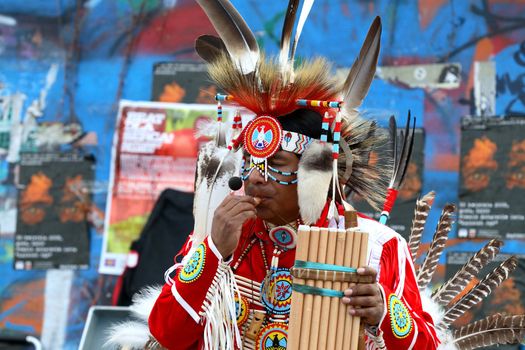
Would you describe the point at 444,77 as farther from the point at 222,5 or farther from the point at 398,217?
the point at 222,5

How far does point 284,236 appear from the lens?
3059 millimetres

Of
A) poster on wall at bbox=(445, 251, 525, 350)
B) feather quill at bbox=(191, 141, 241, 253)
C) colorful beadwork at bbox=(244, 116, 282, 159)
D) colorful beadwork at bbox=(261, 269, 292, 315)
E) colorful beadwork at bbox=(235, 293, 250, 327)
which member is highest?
colorful beadwork at bbox=(244, 116, 282, 159)

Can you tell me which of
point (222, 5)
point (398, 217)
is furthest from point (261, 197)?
point (398, 217)

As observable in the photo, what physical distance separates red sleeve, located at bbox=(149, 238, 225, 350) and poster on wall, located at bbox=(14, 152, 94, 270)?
9.80ft

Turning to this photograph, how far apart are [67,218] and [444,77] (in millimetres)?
2734

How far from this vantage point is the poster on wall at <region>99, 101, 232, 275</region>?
5695 millimetres

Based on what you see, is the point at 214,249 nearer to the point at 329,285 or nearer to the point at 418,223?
the point at 329,285

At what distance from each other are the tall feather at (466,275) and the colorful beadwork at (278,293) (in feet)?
3.32

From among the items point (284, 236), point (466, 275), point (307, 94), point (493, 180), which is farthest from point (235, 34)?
point (493, 180)

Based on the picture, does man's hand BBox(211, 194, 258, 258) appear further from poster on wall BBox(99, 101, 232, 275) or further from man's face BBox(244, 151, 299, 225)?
poster on wall BBox(99, 101, 232, 275)

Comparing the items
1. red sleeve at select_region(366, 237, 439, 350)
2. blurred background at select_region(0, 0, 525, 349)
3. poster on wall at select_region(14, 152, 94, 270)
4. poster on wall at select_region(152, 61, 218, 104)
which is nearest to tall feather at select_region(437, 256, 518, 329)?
red sleeve at select_region(366, 237, 439, 350)

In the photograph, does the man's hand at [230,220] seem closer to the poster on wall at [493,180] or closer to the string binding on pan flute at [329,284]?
the string binding on pan flute at [329,284]

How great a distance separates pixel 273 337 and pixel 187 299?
1.15ft

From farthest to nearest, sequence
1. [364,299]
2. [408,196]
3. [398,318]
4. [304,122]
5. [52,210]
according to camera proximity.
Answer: [52,210]
[408,196]
[304,122]
[398,318]
[364,299]
